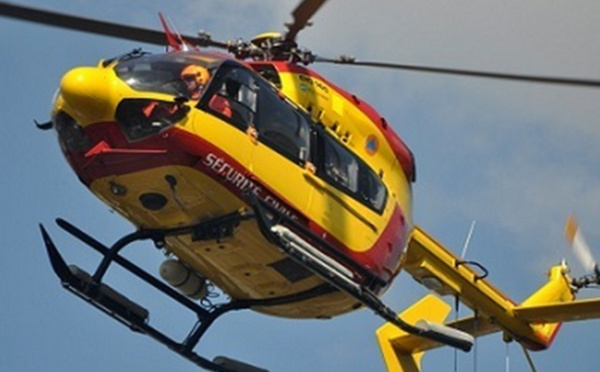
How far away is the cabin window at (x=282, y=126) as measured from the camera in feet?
53.4

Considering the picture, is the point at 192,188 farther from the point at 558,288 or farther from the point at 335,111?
the point at 558,288

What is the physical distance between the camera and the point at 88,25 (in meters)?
14.9

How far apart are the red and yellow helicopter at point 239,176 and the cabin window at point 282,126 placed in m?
0.02

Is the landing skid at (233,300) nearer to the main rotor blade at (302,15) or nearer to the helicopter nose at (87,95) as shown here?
the helicopter nose at (87,95)

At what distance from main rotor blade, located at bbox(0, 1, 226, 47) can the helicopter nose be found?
0.52 m

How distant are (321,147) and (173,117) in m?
2.23

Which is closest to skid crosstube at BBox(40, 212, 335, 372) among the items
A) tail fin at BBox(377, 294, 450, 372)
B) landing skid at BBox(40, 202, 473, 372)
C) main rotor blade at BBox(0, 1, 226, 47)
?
landing skid at BBox(40, 202, 473, 372)

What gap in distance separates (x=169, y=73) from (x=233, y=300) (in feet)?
12.0

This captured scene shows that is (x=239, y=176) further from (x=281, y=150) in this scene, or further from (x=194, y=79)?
(x=194, y=79)

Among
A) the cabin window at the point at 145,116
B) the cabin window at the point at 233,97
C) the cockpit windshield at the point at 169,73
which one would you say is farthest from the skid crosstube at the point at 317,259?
the cockpit windshield at the point at 169,73

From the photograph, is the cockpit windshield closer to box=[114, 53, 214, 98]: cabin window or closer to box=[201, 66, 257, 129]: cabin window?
box=[114, 53, 214, 98]: cabin window

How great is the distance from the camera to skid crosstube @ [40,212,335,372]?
1705 centimetres

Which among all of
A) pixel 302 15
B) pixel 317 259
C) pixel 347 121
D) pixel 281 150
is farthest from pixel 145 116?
pixel 347 121

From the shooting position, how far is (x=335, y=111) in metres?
17.8
